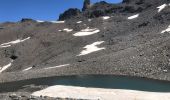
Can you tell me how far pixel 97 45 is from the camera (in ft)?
357

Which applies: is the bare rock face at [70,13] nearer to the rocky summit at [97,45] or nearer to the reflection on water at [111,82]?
the rocky summit at [97,45]

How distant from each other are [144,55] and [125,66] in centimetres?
599

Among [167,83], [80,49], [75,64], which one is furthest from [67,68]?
[167,83]

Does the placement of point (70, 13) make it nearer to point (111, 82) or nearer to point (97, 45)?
point (97, 45)

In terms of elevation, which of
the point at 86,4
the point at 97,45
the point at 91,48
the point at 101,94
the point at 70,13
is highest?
the point at 86,4

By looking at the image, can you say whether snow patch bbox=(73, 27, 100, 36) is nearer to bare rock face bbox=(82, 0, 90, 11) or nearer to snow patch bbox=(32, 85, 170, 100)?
bare rock face bbox=(82, 0, 90, 11)

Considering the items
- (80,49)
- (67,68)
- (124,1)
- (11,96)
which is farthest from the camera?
(124,1)

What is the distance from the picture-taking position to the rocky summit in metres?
78.9

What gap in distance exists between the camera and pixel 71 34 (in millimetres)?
131500

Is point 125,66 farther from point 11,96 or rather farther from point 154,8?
point 154,8

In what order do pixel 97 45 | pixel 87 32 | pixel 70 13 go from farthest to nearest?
pixel 70 13 → pixel 87 32 → pixel 97 45

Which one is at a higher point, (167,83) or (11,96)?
(11,96)

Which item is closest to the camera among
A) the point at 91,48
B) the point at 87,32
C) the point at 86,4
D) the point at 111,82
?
the point at 111,82

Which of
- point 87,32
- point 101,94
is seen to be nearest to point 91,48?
point 87,32
